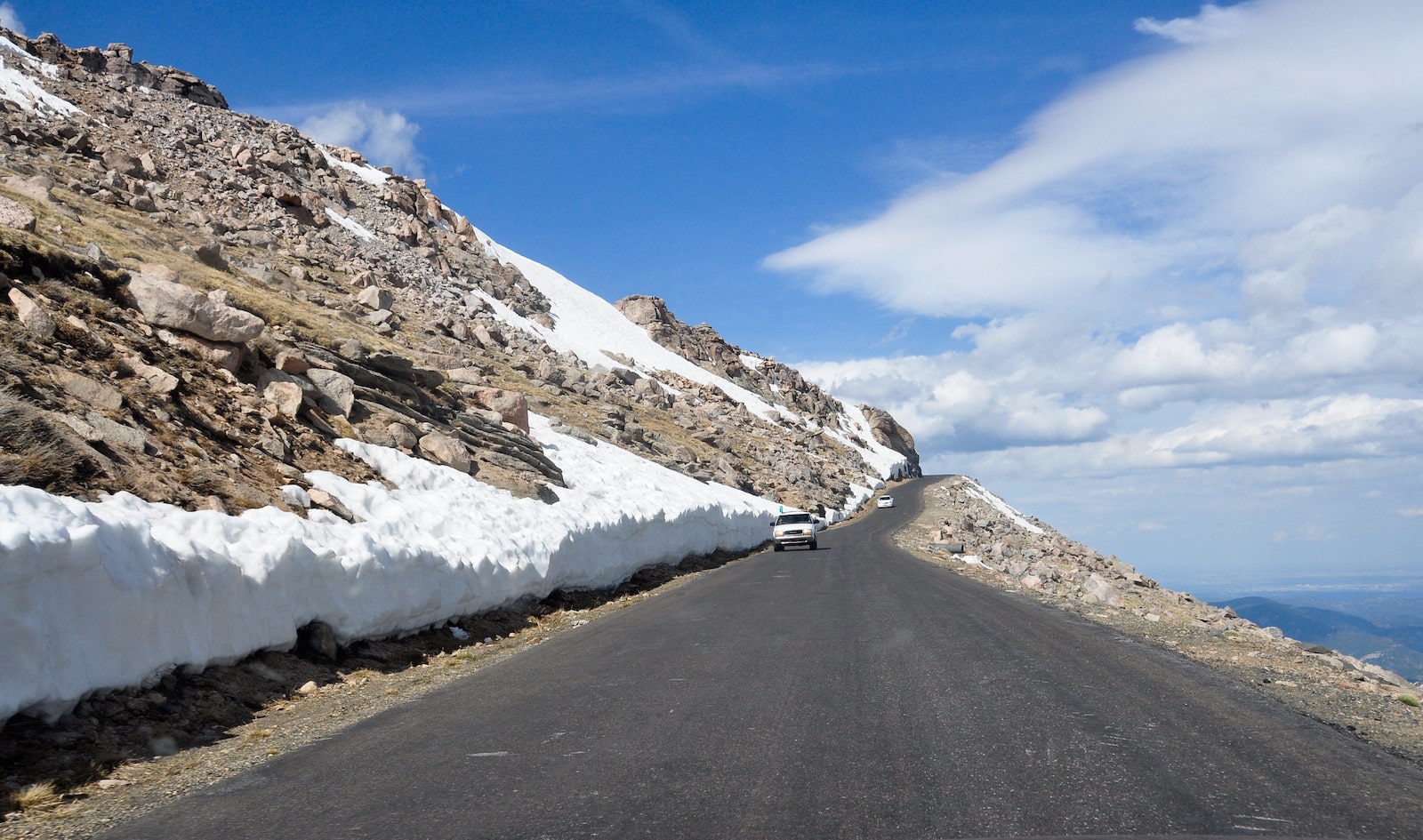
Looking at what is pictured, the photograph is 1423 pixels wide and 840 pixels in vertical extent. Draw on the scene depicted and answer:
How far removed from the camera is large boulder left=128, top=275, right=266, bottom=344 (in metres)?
13.6

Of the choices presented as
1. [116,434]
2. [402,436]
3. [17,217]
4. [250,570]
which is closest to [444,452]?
[402,436]

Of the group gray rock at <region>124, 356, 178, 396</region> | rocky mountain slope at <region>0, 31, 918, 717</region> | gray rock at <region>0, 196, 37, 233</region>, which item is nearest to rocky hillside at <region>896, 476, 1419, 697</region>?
rocky mountain slope at <region>0, 31, 918, 717</region>

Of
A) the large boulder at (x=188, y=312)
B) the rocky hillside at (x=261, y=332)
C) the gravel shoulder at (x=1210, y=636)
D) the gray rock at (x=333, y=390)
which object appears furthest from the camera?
the gray rock at (x=333, y=390)

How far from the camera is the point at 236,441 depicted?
1223 cm

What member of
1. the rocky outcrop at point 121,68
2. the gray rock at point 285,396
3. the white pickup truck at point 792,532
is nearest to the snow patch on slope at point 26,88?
the rocky outcrop at point 121,68

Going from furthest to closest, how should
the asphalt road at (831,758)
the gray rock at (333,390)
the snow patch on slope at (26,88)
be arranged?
the snow patch on slope at (26,88)
the gray rock at (333,390)
the asphalt road at (831,758)

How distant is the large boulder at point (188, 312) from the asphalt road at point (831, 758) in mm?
8058

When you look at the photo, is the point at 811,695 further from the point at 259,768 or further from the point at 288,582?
the point at 288,582

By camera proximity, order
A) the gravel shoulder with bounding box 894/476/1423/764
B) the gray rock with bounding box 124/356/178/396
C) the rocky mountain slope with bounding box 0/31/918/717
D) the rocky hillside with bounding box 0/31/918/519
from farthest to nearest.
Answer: the gray rock with bounding box 124/356/178/396, the rocky hillside with bounding box 0/31/918/519, the gravel shoulder with bounding box 894/476/1423/764, the rocky mountain slope with bounding box 0/31/918/717

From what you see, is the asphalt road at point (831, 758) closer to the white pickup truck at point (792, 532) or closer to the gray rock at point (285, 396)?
the gray rock at point (285, 396)

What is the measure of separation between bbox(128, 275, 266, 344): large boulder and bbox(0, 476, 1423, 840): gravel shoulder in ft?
20.7

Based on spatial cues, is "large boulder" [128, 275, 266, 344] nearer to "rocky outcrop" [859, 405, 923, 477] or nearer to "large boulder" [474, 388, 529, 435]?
"large boulder" [474, 388, 529, 435]

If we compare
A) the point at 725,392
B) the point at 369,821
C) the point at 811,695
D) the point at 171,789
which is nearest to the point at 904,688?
the point at 811,695

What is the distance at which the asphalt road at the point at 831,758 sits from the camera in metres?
4.83
